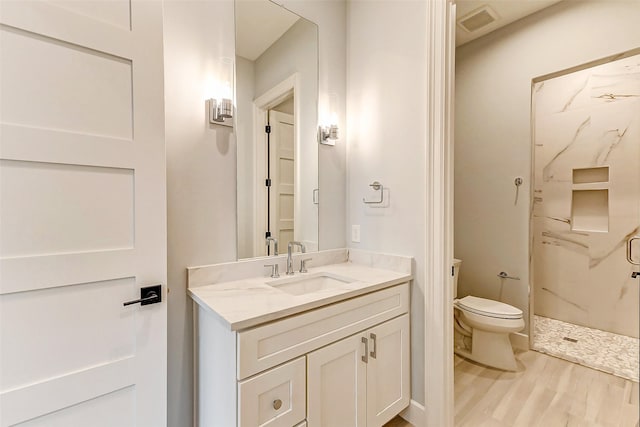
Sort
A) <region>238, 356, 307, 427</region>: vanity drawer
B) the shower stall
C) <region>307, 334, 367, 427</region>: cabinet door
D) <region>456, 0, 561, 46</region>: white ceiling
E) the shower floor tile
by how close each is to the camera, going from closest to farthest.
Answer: <region>238, 356, 307, 427</region>: vanity drawer < <region>307, 334, 367, 427</region>: cabinet door < the shower floor tile < <region>456, 0, 561, 46</region>: white ceiling < the shower stall

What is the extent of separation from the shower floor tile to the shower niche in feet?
3.18

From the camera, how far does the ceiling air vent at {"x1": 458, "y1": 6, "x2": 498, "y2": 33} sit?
7.93ft

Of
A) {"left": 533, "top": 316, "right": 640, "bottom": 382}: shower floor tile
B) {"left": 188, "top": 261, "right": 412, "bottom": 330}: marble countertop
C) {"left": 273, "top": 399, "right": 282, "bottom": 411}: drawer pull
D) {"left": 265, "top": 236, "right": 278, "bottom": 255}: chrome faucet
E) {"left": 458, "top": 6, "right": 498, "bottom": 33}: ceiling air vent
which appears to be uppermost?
{"left": 458, "top": 6, "right": 498, "bottom": 33}: ceiling air vent

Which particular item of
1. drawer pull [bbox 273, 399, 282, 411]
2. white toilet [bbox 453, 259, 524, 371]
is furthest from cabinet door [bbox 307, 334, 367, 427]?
white toilet [bbox 453, 259, 524, 371]

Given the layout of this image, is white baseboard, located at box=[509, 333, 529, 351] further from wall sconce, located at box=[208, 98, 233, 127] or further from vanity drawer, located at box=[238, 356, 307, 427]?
wall sconce, located at box=[208, 98, 233, 127]

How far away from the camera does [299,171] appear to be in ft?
6.15

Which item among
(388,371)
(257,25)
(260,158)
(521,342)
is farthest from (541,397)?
(257,25)

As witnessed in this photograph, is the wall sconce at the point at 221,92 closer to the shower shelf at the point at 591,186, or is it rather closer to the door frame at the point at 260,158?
the door frame at the point at 260,158

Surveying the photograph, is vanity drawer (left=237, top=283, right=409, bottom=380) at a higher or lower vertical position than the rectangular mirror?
lower

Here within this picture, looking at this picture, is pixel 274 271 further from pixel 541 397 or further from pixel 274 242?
pixel 541 397

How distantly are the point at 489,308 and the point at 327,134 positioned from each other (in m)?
1.88

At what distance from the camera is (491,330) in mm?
2217

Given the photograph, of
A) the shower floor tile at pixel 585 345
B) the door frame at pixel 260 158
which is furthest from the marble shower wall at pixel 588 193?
the door frame at pixel 260 158

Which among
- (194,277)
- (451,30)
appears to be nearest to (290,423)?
(194,277)
